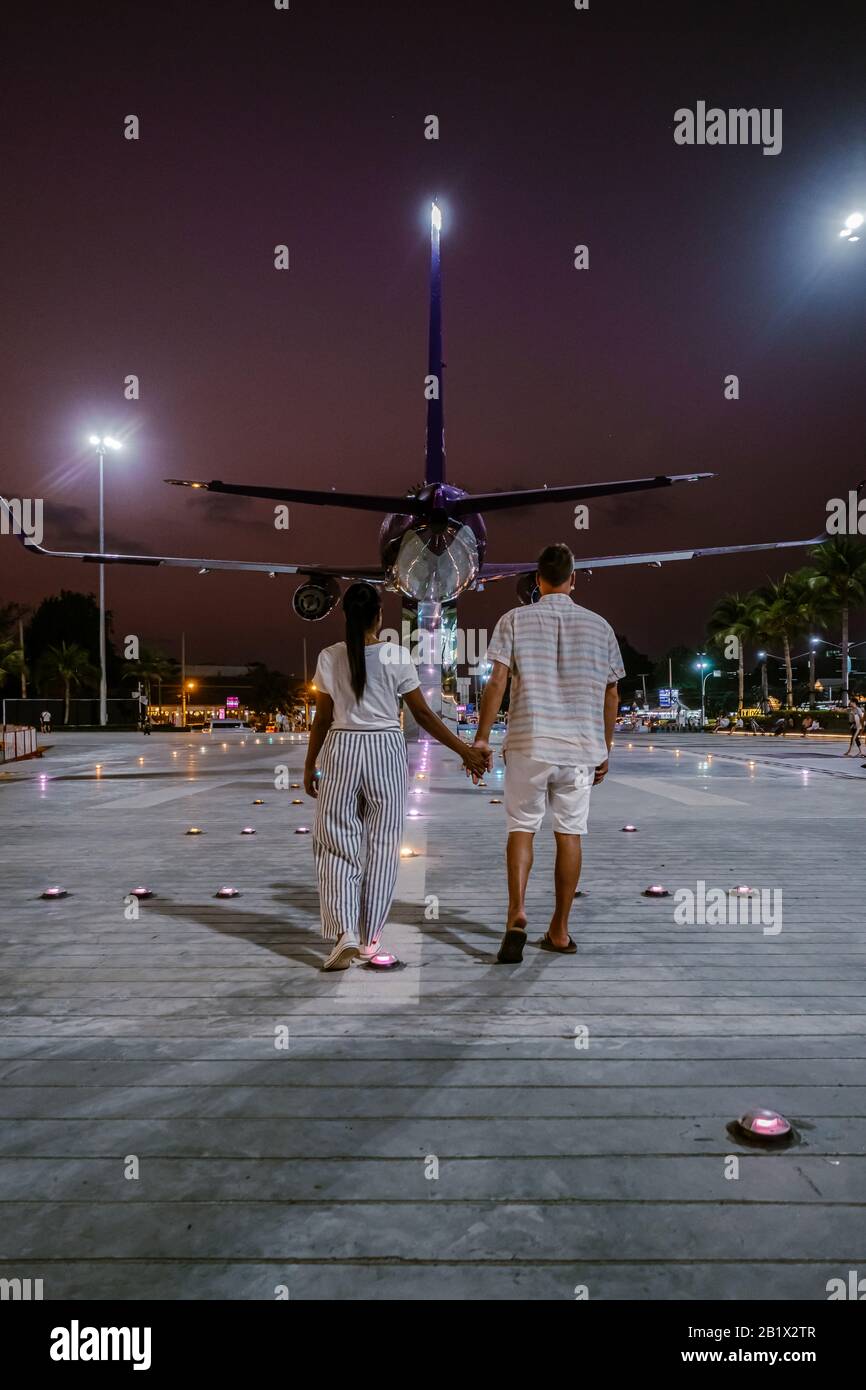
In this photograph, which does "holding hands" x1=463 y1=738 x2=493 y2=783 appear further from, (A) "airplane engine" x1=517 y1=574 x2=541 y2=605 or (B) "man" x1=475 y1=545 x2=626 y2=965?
(A) "airplane engine" x1=517 y1=574 x2=541 y2=605

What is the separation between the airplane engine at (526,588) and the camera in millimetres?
20059

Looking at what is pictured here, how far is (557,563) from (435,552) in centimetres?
1282

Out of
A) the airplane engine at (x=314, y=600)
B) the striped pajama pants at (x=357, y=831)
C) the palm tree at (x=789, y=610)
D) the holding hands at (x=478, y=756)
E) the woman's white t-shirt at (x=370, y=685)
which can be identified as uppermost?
the palm tree at (x=789, y=610)

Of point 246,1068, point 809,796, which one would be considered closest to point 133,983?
point 246,1068

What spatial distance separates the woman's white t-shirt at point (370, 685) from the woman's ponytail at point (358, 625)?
0.03 meters

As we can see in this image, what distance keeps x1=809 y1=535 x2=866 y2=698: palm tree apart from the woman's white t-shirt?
55.0 m

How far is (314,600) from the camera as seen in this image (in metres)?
21.9

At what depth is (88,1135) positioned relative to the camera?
2207 millimetres

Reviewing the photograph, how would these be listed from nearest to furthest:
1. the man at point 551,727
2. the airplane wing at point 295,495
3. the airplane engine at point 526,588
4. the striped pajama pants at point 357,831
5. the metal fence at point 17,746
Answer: the striped pajama pants at point 357,831 → the man at point 551,727 → the airplane wing at point 295,495 → the airplane engine at point 526,588 → the metal fence at point 17,746

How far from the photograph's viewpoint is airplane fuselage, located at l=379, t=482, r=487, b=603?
1658cm

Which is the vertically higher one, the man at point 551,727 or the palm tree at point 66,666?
the palm tree at point 66,666

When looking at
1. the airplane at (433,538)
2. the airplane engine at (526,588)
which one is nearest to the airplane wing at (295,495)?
the airplane at (433,538)

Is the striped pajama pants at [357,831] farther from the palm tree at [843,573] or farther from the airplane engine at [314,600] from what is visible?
the palm tree at [843,573]

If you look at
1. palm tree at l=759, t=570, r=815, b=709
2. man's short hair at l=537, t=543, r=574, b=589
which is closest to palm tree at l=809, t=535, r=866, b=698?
palm tree at l=759, t=570, r=815, b=709
